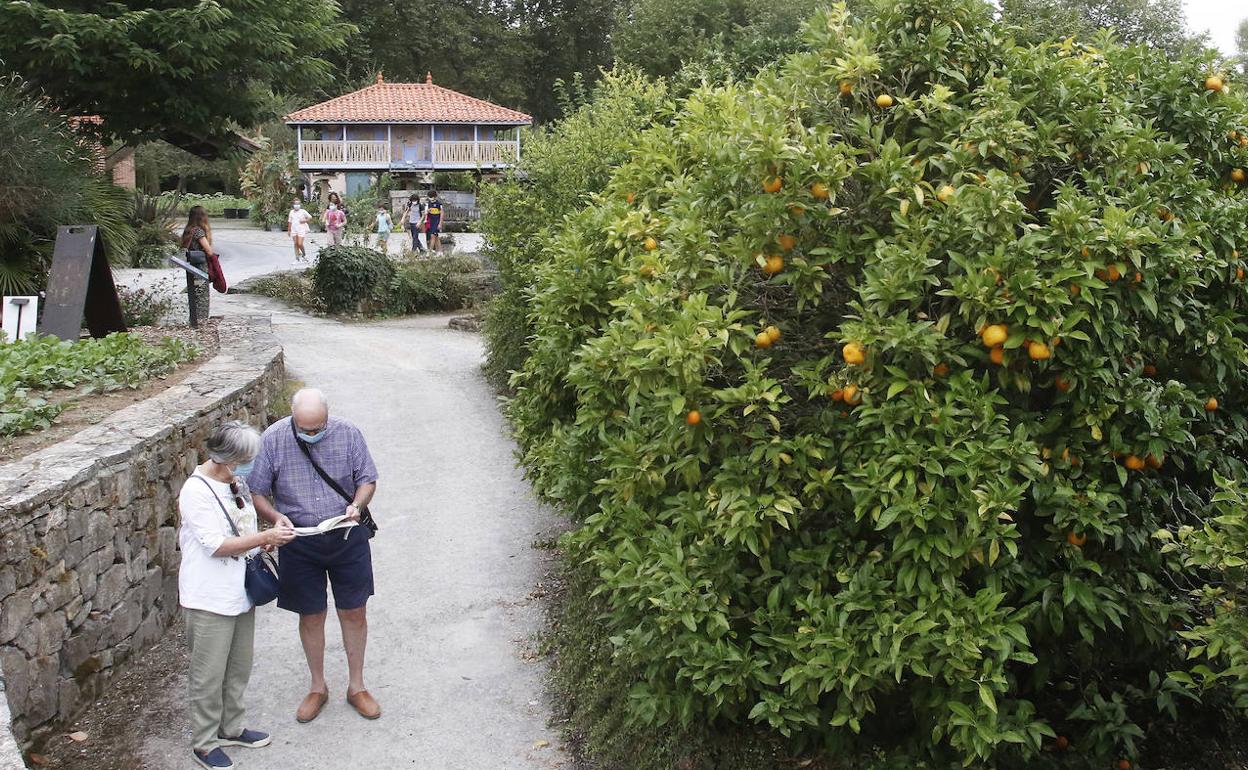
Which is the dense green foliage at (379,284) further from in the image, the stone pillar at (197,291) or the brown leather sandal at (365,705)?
the brown leather sandal at (365,705)

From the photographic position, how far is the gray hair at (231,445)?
4.82 meters

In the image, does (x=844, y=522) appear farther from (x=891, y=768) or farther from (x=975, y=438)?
(x=891, y=768)

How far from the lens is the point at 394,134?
138 feet

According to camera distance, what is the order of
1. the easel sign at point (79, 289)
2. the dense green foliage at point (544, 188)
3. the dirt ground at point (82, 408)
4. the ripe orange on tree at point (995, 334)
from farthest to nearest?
the dense green foliage at point (544, 188), the easel sign at point (79, 289), the dirt ground at point (82, 408), the ripe orange on tree at point (995, 334)

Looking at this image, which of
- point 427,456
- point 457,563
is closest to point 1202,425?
point 457,563

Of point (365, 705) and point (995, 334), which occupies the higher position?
point (995, 334)

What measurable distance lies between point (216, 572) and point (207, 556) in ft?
0.27

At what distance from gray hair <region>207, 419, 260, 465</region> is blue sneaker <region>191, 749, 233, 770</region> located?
4.45 feet

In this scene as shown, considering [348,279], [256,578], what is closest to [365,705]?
[256,578]

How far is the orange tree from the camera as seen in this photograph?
144 inches

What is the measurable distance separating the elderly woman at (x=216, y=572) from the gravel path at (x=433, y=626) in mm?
350

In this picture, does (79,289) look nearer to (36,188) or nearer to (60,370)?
(36,188)

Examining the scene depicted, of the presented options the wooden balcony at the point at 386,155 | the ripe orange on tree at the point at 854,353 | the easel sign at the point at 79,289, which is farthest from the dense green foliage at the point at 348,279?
the wooden balcony at the point at 386,155

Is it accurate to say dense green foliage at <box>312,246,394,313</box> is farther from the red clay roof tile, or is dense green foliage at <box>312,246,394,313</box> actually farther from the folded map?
the red clay roof tile
